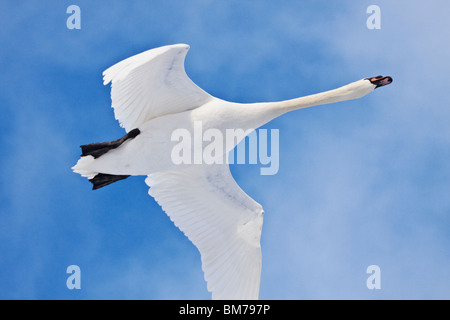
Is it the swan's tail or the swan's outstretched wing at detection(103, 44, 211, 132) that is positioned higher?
the swan's outstretched wing at detection(103, 44, 211, 132)

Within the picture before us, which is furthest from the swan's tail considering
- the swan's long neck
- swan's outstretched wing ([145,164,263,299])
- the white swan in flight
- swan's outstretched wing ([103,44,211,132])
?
the swan's long neck

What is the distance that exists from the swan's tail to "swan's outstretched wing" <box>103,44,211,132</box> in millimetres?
566

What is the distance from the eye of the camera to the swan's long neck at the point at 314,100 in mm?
11898

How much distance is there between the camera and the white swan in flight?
11.9m

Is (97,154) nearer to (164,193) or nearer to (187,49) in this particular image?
(164,193)

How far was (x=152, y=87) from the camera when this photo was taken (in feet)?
40.9

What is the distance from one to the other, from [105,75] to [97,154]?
5.77ft

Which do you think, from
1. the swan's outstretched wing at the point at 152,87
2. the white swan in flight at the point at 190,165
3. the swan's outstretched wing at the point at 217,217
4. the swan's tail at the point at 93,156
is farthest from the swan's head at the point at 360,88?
the swan's tail at the point at 93,156

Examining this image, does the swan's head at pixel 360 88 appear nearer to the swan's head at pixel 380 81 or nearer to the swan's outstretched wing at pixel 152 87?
the swan's head at pixel 380 81

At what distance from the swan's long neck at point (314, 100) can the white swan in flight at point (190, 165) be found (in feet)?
0.07

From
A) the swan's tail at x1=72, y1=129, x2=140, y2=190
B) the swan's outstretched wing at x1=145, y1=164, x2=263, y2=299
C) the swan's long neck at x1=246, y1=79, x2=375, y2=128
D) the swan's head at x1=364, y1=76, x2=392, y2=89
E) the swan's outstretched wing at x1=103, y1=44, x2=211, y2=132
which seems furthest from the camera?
the swan's outstretched wing at x1=145, y1=164, x2=263, y2=299

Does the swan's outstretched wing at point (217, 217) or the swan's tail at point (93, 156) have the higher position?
the swan's tail at point (93, 156)

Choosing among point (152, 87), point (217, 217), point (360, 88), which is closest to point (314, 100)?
point (360, 88)

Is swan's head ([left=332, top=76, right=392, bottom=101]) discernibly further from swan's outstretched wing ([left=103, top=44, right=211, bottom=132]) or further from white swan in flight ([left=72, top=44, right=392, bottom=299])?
swan's outstretched wing ([left=103, top=44, right=211, bottom=132])
